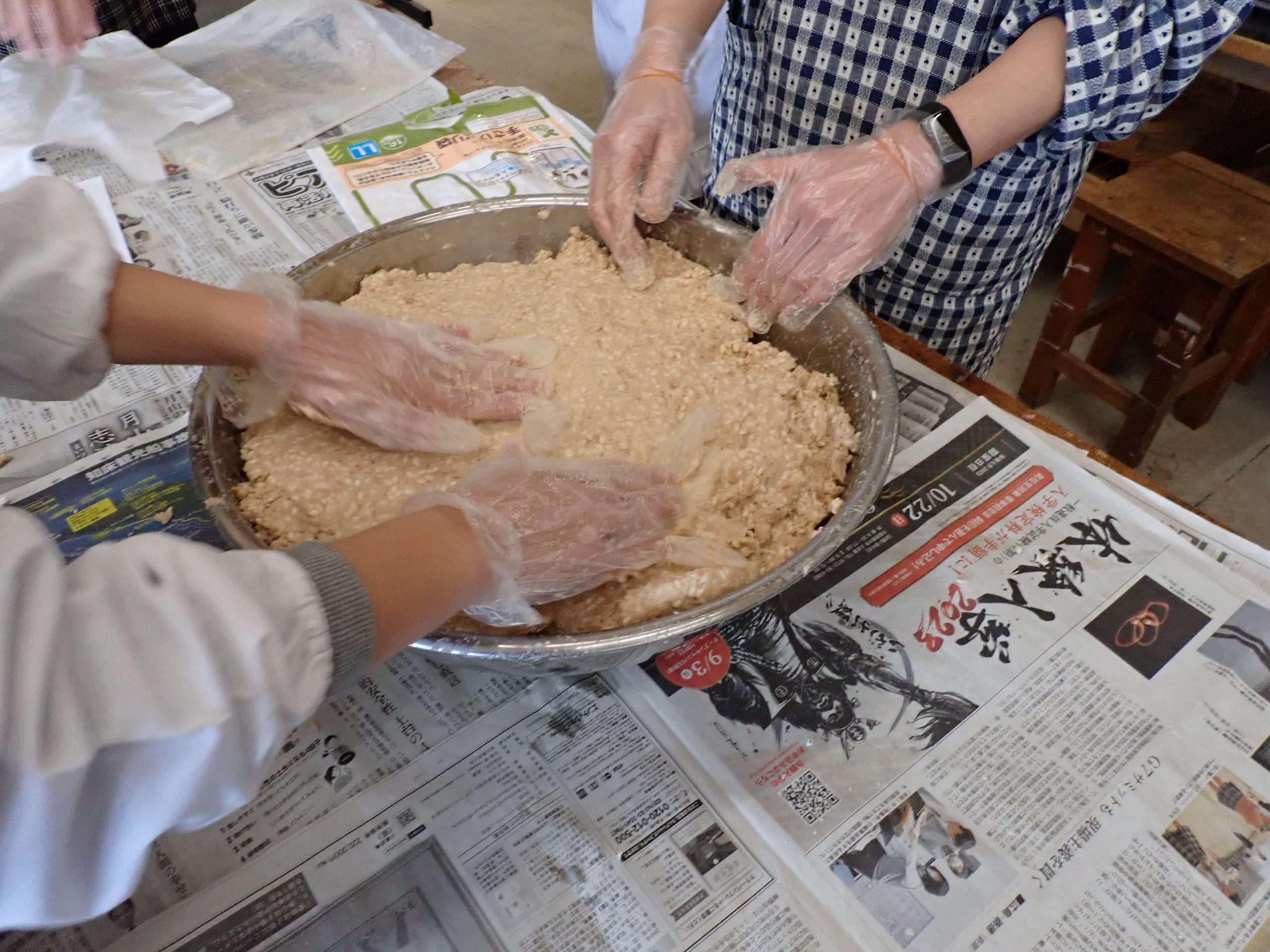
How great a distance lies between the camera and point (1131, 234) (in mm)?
1464

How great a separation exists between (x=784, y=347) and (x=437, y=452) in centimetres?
45

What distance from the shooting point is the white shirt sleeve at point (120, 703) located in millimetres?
337

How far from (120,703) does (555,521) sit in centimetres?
32

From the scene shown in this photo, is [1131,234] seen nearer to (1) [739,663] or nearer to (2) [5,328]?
(1) [739,663]

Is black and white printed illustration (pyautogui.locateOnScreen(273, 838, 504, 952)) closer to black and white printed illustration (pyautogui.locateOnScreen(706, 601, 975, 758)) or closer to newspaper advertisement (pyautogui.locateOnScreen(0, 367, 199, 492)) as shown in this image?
black and white printed illustration (pyautogui.locateOnScreen(706, 601, 975, 758))

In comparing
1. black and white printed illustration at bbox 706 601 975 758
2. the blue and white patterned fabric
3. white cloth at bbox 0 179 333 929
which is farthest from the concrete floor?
white cloth at bbox 0 179 333 929

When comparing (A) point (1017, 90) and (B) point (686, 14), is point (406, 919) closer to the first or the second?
(A) point (1017, 90)

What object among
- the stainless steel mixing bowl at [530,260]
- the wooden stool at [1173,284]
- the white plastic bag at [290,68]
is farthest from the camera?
the wooden stool at [1173,284]

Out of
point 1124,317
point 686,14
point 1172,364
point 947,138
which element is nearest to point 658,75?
point 686,14

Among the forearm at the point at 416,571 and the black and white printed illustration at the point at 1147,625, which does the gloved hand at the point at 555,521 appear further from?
the black and white printed illustration at the point at 1147,625

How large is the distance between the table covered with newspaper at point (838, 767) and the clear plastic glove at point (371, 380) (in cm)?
23

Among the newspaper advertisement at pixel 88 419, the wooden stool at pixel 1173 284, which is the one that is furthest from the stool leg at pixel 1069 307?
the newspaper advertisement at pixel 88 419

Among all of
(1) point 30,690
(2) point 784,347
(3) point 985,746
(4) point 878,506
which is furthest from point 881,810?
(1) point 30,690

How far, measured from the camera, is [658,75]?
0.98 metres
